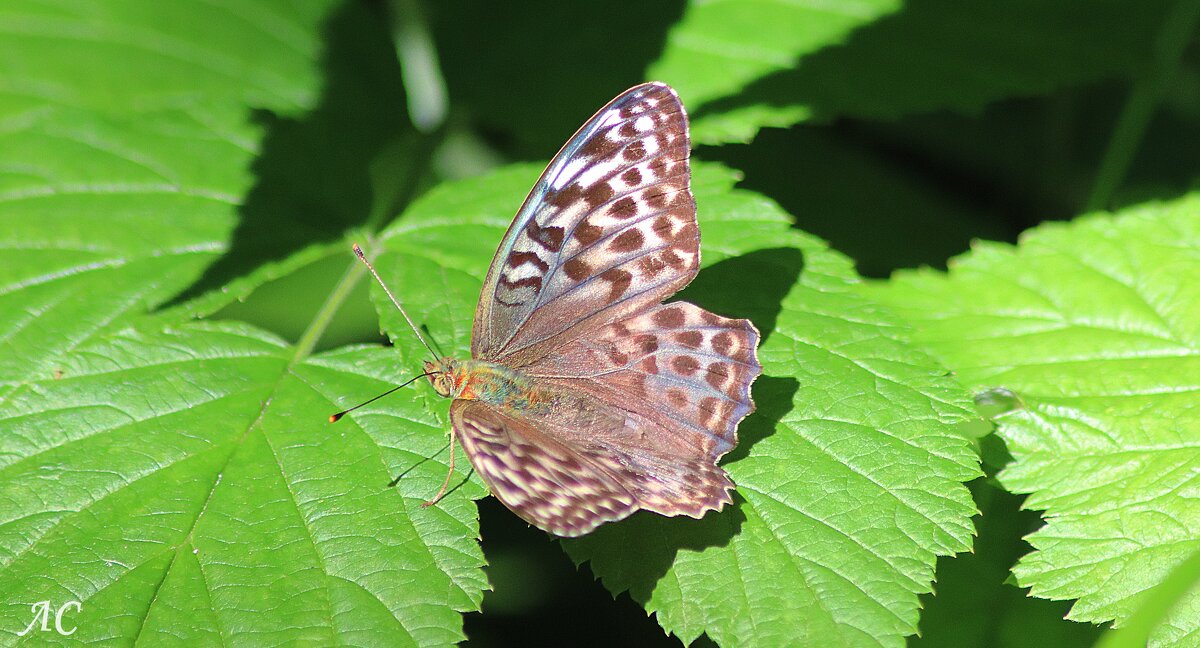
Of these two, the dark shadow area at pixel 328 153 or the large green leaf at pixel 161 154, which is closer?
the large green leaf at pixel 161 154

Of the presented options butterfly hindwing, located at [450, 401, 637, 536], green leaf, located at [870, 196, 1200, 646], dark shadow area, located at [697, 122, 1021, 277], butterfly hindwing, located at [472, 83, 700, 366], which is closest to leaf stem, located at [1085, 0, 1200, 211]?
green leaf, located at [870, 196, 1200, 646]

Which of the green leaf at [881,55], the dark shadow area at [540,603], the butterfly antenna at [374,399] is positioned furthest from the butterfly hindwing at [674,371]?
the dark shadow area at [540,603]

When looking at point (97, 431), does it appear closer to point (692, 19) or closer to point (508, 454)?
point (508, 454)

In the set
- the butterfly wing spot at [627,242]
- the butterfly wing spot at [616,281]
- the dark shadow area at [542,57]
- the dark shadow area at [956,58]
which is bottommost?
the butterfly wing spot at [616,281]

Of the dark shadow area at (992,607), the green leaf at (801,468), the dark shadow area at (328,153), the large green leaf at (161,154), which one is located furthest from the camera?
the dark shadow area at (328,153)

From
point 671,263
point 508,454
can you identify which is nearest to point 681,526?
point 508,454

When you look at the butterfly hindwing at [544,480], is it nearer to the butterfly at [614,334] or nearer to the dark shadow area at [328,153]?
the butterfly at [614,334]

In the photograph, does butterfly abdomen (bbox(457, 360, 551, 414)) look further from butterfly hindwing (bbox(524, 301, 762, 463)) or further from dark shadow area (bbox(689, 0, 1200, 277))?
dark shadow area (bbox(689, 0, 1200, 277))
